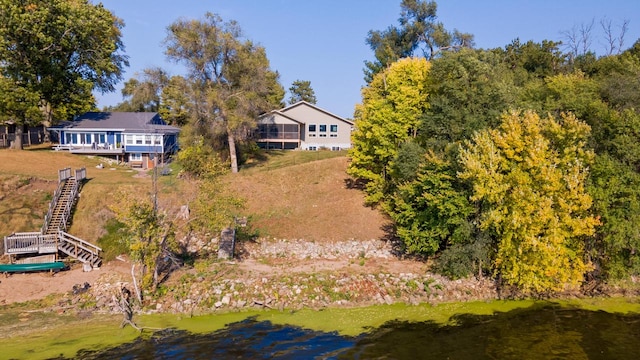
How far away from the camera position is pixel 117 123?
53938 millimetres

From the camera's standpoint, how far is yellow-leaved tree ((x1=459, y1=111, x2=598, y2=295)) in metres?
24.2

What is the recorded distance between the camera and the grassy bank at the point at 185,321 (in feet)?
68.3

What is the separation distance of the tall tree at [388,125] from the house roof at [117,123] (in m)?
25.1

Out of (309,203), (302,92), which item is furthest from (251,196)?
(302,92)

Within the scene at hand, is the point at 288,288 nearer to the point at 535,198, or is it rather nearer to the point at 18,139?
the point at 535,198

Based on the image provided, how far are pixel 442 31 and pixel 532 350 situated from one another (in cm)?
5601

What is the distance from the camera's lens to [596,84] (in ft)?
131

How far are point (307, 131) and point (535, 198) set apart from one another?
42.2 meters

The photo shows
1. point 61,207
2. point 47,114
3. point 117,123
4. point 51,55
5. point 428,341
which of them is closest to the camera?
point 428,341

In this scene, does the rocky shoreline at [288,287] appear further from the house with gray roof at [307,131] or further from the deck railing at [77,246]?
the house with gray roof at [307,131]

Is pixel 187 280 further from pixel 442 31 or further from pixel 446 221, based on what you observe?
pixel 442 31

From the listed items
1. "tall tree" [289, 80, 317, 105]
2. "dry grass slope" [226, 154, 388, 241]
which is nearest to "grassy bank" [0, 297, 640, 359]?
"dry grass slope" [226, 154, 388, 241]

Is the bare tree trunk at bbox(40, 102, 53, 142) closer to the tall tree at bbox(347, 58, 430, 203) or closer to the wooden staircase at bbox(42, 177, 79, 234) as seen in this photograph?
the wooden staircase at bbox(42, 177, 79, 234)

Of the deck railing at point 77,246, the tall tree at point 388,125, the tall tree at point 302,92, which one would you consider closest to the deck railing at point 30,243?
the deck railing at point 77,246
